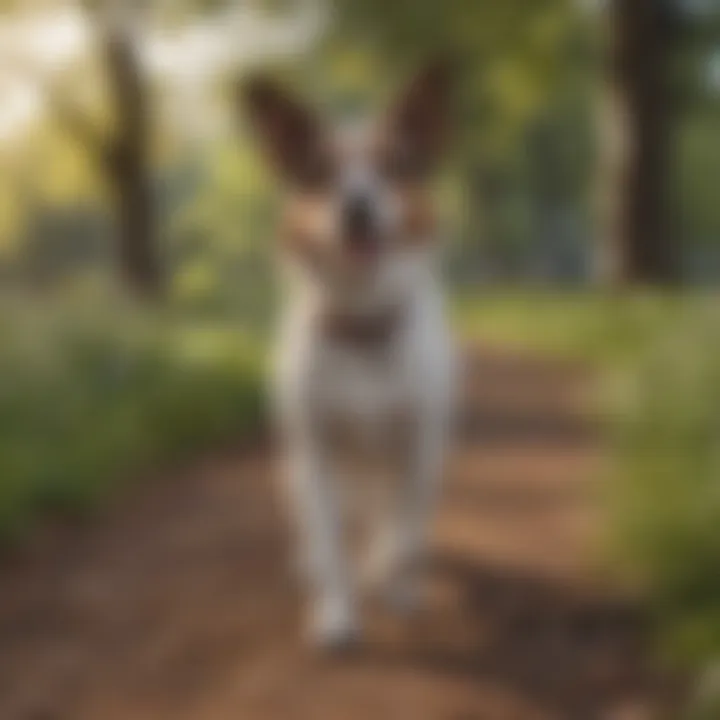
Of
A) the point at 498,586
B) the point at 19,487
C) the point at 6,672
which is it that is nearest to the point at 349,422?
the point at 498,586

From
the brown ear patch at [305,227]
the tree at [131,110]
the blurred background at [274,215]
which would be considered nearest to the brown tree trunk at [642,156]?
the blurred background at [274,215]

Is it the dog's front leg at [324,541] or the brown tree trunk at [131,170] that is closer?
the dog's front leg at [324,541]

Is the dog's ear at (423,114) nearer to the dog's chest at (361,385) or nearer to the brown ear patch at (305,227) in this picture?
the brown ear patch at (305,227)

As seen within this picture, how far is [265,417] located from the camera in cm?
480

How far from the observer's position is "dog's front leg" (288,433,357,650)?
8.05ft

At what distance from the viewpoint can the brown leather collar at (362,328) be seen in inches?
96.1

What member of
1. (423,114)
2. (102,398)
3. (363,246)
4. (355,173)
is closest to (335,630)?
(363,246)

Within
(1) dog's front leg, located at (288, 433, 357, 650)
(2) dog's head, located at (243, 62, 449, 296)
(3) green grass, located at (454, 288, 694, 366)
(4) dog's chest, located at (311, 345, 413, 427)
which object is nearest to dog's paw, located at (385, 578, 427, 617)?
(1) dog's front leg, located at (288, 433, 357, 650)

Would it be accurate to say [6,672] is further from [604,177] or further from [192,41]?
[604,177]

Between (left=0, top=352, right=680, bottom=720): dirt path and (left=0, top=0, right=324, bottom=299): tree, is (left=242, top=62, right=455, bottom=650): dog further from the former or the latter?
(left=0, top=0, right=324, bottom=299): tree

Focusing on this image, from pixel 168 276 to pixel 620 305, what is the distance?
7.75ft

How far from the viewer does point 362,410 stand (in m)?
2.42

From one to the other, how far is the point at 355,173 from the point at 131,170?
2.14 m

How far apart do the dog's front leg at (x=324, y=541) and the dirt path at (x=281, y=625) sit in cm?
6
